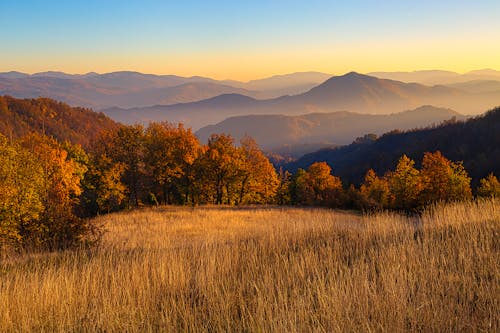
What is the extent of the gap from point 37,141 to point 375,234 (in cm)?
5003

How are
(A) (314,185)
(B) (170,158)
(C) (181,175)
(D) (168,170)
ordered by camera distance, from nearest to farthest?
(D) (168,170) → (B) (170,158) → (C) (181,175) → (A) (314,185)

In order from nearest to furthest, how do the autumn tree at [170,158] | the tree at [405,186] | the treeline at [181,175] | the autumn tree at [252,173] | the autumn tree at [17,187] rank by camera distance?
the autumn tree at [17,187], the treeline at [181,175], the autumn tree at [170,158], the tree at [405,186], the autumn tree at [252,173]

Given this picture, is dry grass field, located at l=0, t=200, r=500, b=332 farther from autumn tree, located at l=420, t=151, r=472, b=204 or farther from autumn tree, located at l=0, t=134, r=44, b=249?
autumn tree, located at l=420, t=151, r=472, b=204

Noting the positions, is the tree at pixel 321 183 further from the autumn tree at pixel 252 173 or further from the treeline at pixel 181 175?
the autumn tree at pixel 252 173

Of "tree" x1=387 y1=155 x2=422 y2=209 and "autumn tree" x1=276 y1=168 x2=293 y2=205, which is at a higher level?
"tree" x1=387 y1=155 x2=422 y2=209

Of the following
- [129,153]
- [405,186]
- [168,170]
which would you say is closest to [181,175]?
[168,170]

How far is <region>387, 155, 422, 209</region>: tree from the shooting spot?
51594 millimetres

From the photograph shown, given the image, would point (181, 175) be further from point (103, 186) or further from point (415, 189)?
point (415, 189)

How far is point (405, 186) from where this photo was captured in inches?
2067

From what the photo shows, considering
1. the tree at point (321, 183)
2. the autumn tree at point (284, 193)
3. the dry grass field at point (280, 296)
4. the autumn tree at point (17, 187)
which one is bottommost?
the autumn tree at point (284, 193)

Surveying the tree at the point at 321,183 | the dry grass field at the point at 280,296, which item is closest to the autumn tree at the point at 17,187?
the dry grass field at the point at 280,296

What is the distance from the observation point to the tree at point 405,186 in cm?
5159

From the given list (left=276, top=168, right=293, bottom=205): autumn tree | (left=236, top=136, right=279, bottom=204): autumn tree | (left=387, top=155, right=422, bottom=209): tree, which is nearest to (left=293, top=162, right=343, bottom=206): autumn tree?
(left=276, top=168, right=293, bottom=205): autumn tree

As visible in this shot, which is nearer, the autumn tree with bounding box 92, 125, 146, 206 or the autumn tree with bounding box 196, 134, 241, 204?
the autumn tree with bounding box 92, 125, 146, 206
